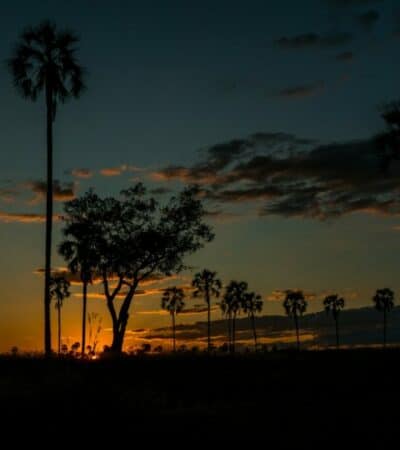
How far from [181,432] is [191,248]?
39.8m

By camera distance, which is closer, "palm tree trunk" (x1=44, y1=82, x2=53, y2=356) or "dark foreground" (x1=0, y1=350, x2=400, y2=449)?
"dark foreground" (x1=0, y1=350, x2=400, y2=449)

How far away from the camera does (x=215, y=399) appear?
76.0ft

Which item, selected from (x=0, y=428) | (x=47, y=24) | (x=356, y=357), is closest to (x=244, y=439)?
(x=0, y=428)

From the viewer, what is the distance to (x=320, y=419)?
19.0 metres

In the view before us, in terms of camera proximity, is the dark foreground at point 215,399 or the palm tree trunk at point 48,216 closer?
the dark foreground at point 215,399

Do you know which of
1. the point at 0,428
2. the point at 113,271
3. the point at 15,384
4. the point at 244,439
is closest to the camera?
the point at 244,439

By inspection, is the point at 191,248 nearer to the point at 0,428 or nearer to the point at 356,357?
the point at 356,357

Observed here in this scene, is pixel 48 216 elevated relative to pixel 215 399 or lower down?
elevated

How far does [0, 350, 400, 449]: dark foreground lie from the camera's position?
17281 millimetres

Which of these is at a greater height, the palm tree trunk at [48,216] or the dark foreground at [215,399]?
the palm tree trunk at [48,216]

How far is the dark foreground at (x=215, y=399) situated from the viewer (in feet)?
56.7

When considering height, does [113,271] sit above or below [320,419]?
above

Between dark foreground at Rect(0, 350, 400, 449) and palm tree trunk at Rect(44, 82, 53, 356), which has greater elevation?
palm tree trunk at Rect(44, 82, 53, 356)

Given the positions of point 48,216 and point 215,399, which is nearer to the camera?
point 215,399
